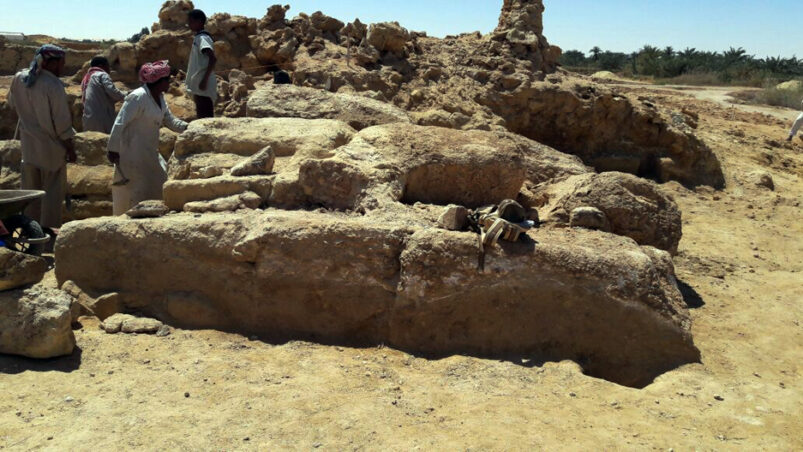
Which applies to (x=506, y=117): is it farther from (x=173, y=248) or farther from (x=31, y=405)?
(x=31, y=405)

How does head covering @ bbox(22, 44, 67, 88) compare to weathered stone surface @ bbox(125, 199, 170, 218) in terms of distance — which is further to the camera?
head covering @ bbox(22, 44, 67, 88)

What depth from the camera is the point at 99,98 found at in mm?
6480

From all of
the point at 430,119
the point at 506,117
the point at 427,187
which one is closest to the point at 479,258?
the point at 427,187

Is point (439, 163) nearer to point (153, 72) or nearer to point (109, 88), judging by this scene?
point (153, 72)

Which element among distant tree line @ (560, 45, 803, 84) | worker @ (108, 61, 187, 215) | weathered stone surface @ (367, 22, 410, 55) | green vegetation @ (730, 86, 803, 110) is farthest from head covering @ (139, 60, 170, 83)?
distant tree line @ (560, 45, 803, 84)

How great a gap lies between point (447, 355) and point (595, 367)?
766 millimetres

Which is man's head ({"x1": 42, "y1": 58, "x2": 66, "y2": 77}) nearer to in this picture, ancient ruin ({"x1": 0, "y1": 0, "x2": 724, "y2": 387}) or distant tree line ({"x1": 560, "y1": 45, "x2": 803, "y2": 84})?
ancient ruin ({"x1": 0, "y1": 0, "x2": 724, "y2": 387})

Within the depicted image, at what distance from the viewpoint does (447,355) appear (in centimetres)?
361

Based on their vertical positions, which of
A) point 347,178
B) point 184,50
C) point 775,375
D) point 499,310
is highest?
point 184,50

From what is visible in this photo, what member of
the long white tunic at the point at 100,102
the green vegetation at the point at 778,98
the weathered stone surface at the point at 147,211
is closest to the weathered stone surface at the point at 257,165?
the weathered stone surface at the point at 147,211

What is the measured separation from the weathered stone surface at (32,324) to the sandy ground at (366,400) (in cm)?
7

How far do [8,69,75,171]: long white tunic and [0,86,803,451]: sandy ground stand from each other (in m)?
2.41

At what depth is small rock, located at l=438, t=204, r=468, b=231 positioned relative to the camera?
381cm

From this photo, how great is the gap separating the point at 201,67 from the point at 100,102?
1.11 meters
